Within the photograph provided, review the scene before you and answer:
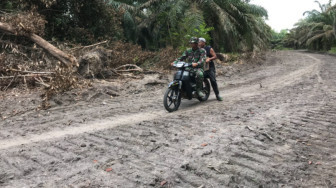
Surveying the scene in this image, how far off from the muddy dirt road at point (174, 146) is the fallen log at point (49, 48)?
284 centimetres

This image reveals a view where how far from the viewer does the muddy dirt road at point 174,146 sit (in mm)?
3066

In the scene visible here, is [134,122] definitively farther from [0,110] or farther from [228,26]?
[228,26]

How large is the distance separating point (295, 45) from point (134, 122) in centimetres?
5530

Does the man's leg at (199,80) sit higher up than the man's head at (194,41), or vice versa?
the man's head at (194,41)

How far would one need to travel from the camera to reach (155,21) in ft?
69.4

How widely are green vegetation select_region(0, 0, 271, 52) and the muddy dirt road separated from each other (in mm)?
7806

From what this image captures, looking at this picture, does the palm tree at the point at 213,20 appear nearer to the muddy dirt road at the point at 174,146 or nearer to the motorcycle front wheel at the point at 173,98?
the motorcycle front wheel at the point at 173,98

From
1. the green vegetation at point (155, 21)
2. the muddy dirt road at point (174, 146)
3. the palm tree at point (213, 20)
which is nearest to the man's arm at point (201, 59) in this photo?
the muddy dirt road at point (174, 146)

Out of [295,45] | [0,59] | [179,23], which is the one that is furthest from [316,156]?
[295,45]

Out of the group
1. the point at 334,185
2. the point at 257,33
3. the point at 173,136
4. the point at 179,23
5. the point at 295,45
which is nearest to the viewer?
the point at 334,185

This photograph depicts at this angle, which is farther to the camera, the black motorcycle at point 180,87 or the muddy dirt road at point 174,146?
the black motorcycle at point 180,87

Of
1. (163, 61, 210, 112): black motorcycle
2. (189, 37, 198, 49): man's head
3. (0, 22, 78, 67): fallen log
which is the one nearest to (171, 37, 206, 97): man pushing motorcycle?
(189, 37, 198, 49): man's head

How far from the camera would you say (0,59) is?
9.05 metres

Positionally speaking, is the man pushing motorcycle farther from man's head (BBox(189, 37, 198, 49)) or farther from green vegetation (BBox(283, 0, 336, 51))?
green vegetation (BBox(283, 0, 336, 51))
